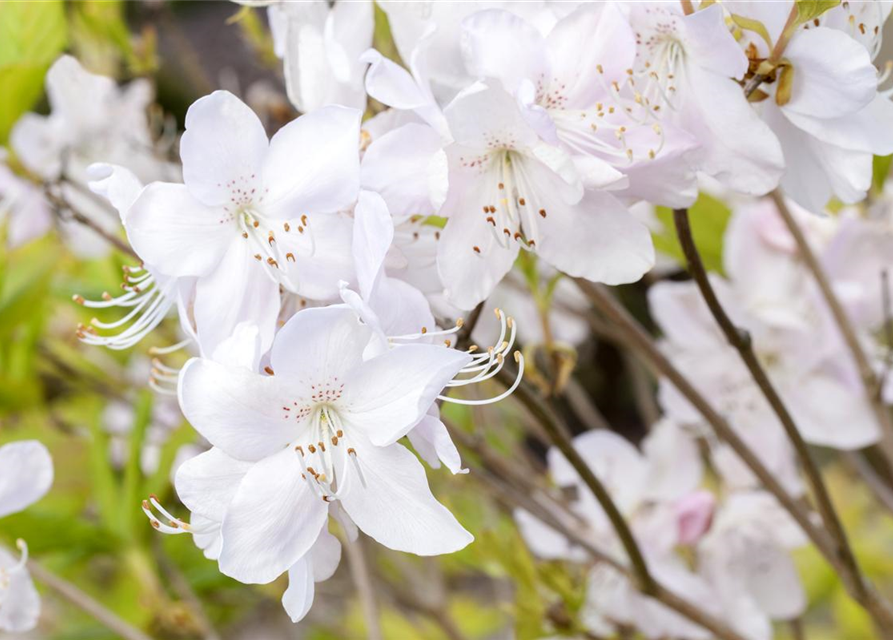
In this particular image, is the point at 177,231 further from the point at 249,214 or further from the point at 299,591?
the point at 299,591

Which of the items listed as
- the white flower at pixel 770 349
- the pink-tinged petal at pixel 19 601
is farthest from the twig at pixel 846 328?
the pink-tinged petal at pixel 19 601

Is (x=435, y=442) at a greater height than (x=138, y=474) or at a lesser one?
greater

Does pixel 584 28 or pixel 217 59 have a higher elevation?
pixel 584 28

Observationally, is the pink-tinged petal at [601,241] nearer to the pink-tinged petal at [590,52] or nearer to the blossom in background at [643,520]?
the pink-tinged petal at [590,52]

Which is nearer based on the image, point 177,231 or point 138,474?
point 177,231

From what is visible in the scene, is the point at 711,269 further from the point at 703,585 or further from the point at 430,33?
the point at 430,33

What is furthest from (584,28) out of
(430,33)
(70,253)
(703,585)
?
(70,253)

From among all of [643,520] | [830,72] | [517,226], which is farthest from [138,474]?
[830,72]
